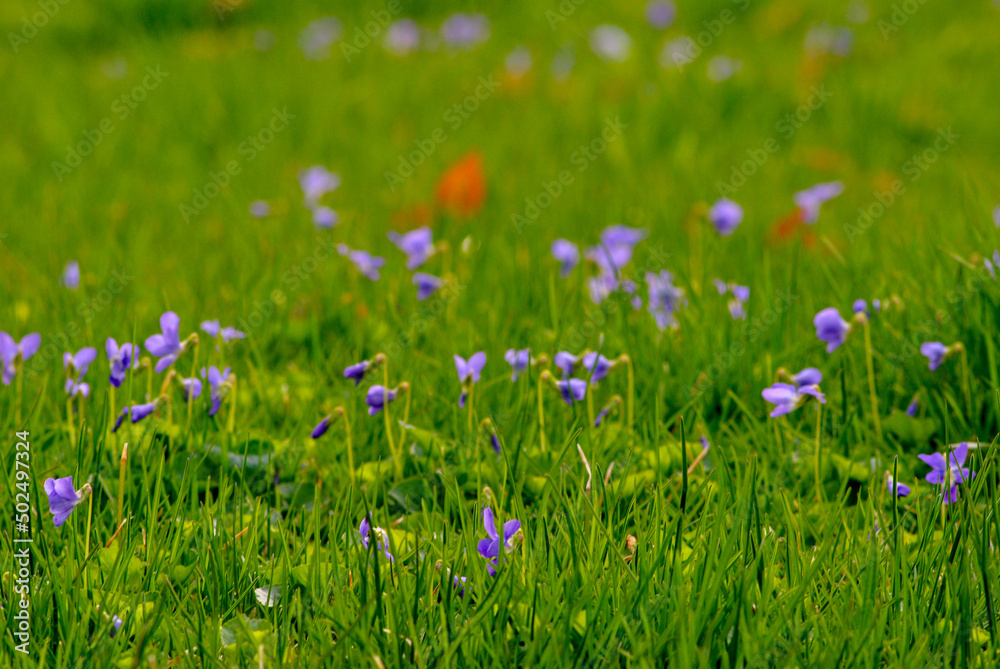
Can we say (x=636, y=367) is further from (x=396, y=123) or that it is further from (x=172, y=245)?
(x=396, y=123)

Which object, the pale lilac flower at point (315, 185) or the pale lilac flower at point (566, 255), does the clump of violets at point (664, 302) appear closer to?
the pale lilac flower at point (566, 255)

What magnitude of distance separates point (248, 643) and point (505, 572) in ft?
1.35

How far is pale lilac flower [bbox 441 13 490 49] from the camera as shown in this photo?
241 inches

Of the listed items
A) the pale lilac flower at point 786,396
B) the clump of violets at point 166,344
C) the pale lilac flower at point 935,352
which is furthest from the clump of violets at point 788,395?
the clump of violets at point 166,344

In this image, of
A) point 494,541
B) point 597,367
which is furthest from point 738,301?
point 494,541

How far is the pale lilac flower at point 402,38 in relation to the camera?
6.02 m

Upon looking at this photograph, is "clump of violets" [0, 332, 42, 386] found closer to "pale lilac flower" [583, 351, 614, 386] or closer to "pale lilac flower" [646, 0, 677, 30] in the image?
"pale lilac flower" [583, 351, 614, 386]

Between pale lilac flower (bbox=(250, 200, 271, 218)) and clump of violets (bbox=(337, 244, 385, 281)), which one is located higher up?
pale lilac flower (bbox=(250, 200, 271, 218))

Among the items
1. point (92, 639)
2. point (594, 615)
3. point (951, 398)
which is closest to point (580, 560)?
point (594, 615)

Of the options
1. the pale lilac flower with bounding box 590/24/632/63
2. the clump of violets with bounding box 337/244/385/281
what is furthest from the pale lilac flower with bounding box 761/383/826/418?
the pale lilac flower with bounding box 590/24/632/63

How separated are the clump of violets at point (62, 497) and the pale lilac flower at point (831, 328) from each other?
1.49 meters

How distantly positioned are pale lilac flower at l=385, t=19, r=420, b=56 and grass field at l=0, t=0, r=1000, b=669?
452mm

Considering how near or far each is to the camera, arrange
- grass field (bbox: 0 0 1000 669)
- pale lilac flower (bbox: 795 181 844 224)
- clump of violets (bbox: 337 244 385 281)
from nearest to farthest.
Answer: grass field (bbox: 0 0 1000 669), clump of violets (bbox: 337 244 385 281), pale lilac flower (bbox: 795 181 844 224)

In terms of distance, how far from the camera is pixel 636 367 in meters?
2.30
